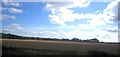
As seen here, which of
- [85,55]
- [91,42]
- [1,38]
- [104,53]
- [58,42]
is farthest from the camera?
[1,38]

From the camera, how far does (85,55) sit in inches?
1428

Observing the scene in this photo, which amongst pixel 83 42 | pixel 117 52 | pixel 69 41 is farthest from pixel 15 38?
pixel 117 52

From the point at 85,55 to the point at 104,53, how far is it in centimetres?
407

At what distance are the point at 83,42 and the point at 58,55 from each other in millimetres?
20977

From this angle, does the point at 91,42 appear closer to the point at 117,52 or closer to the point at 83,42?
the point at 83,42

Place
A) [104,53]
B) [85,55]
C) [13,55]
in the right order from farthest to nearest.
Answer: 1. [104,53]
2. [85,55]
3. [13,55]

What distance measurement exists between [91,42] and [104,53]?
17.2m

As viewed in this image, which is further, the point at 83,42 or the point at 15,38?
the point at 15,38

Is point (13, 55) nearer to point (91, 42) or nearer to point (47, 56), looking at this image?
point (47, 56)

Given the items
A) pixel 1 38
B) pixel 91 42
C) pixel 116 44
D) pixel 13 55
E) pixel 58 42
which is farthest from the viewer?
pixel 1 38

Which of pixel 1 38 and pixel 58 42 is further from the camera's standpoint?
pixel 1 38

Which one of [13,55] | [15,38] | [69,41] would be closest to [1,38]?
[15,38]

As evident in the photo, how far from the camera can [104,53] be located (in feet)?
127

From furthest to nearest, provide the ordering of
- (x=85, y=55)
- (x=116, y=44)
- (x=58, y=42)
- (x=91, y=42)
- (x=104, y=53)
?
(x=91, y=42)
(x=58, y=42)
(x=116, y=44)
(x=104, y=53)
(x=85, y=55)
